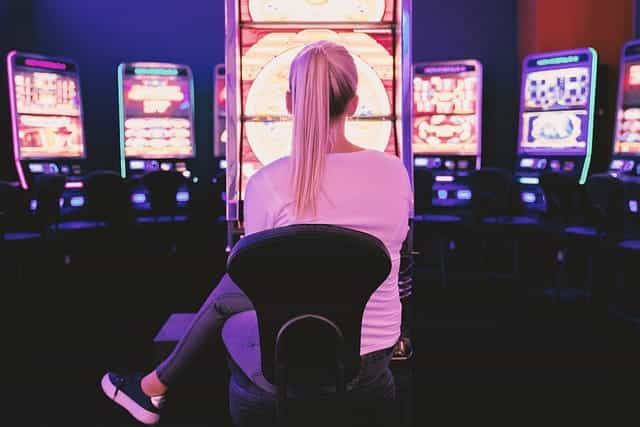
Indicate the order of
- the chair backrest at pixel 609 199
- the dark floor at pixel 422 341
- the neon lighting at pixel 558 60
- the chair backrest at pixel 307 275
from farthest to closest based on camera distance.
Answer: the neon lighting at pixel 558 60 < the chair backrest at pixel 609 199 < the dark floor at pixel 422 341 < the chair backrest at pixel 307 275

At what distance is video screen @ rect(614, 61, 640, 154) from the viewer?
184 inches

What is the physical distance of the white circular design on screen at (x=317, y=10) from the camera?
2305 mm

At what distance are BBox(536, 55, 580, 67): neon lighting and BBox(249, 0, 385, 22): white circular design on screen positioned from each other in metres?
3.23

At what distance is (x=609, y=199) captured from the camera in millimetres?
3893

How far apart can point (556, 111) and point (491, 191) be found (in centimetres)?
91

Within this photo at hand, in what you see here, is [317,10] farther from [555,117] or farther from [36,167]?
[36,167]

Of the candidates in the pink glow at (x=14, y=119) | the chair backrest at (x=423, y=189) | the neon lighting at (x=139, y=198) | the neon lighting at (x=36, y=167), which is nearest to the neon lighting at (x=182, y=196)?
the neon lighting at (x=139, y=198)

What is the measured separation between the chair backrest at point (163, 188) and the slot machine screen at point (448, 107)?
1928mm

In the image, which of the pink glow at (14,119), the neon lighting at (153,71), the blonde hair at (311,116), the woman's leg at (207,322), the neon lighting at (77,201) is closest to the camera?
the blonde hair at (311,116)

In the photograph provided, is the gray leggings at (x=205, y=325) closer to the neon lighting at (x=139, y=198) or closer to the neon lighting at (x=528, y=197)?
the neon lighting at (x=528, y=197)

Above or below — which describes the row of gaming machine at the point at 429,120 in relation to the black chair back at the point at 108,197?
above

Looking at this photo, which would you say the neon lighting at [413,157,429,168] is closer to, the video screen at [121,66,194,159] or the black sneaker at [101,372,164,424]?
the video screen at [121,66,194,159]

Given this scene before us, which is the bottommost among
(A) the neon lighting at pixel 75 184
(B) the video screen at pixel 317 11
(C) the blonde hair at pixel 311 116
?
(A) the neon lighting at pixel 75 184

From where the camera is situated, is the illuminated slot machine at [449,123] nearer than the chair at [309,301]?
No
